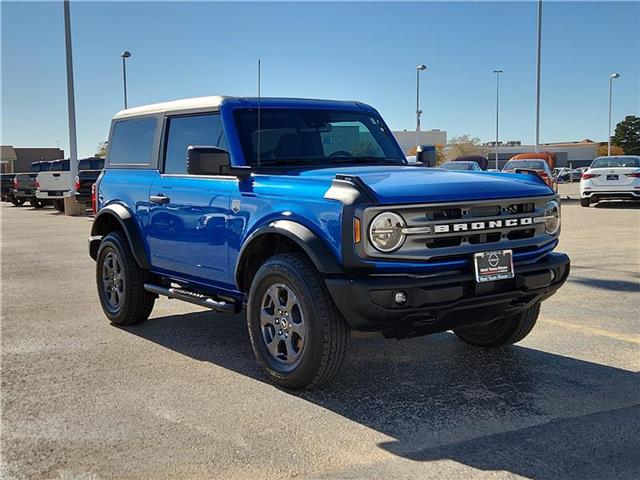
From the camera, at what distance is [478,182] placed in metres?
4.58

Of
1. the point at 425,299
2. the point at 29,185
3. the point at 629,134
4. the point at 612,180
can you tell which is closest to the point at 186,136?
the point at 425,299

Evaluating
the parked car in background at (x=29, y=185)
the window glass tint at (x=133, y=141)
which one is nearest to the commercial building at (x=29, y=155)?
the parked car in background at (x=29, y=185)

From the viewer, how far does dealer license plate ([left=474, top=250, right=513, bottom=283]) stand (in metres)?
4.33

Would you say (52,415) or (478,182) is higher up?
(478,182)

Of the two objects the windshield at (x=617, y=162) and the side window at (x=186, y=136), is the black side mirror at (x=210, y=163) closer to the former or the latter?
the side window at (x=186, y=136)

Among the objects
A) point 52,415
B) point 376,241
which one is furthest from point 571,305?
point 52,415

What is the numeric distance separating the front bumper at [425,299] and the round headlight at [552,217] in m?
0.47

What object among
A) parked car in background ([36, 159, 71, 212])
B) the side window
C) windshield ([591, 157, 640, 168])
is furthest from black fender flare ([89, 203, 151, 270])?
parked car in background ([36, 159, 71, 212])

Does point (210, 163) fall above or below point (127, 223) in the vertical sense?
above

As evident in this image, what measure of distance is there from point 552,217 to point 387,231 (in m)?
1.50

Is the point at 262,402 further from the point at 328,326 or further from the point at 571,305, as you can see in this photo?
the point at 571,305

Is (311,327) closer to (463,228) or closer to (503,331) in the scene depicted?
(463,228)

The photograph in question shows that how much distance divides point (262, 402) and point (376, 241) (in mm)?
1276

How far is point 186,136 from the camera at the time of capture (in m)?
6.04
